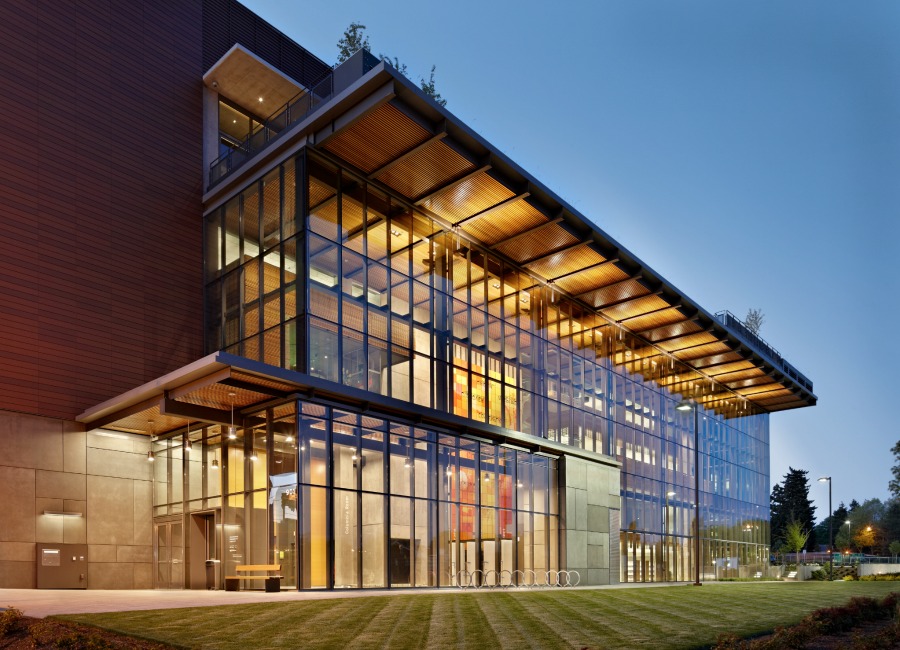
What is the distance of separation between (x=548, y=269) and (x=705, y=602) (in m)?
18.6

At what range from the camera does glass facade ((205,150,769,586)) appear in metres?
26.8

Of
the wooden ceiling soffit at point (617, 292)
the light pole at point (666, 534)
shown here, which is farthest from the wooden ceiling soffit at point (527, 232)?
the light pole at point (666, 534)

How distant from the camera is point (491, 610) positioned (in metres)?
16.8

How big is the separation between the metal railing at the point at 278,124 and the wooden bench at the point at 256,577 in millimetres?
14029

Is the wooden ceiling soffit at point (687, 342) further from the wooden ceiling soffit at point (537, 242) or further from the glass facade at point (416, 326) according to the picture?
the wooden ceiling soffit at point (537, 242)

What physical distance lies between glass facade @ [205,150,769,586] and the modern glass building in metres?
0.10

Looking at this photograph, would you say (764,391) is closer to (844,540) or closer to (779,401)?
(779,401)

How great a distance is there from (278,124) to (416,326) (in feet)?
29.2

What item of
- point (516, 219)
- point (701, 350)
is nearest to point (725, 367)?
point (701, 350)

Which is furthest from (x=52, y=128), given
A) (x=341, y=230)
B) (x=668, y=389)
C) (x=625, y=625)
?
(x=668, y=389)

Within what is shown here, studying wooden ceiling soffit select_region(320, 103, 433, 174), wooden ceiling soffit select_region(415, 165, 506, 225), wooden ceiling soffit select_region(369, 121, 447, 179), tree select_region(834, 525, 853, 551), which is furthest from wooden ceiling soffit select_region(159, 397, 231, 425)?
tree select_region(834, 525, 853, 551)

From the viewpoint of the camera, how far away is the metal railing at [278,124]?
88.7 feet

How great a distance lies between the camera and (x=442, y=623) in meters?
13.9

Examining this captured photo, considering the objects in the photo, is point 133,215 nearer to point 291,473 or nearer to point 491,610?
point 291,473
